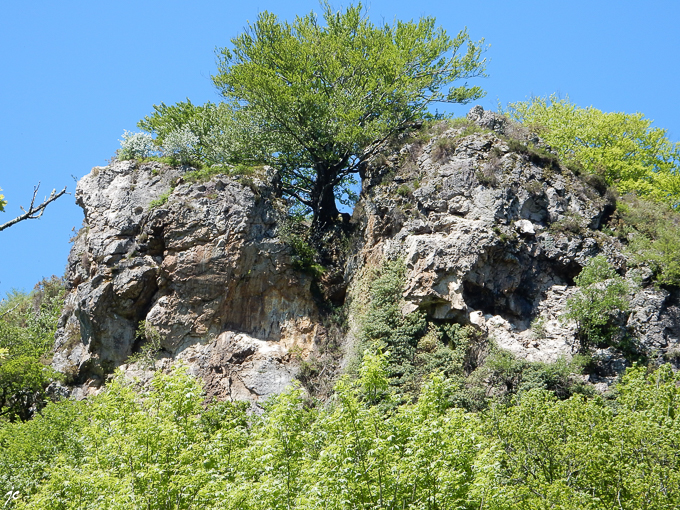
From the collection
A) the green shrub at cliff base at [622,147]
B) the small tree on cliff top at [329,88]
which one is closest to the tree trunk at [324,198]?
the small tree on cliff top at [329,88]

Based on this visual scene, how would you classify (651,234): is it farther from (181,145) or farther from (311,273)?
(181,145)

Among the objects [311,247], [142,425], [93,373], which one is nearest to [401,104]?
[311,247]

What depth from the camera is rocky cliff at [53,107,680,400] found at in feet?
90.2

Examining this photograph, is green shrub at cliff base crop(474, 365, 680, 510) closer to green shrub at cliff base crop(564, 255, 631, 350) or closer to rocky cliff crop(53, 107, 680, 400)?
green shrub at cliff base crop(564, 255, 631, 350)

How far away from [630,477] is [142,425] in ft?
36.5

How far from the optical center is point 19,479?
22.9 meters

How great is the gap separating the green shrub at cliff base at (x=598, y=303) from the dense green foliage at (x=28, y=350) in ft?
63.9

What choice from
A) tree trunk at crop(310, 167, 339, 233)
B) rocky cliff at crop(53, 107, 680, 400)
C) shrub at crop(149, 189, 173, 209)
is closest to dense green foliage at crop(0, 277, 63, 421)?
rocky cliff at crop(53, 107, 680, 400)

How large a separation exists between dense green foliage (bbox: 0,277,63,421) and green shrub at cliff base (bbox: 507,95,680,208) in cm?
2688

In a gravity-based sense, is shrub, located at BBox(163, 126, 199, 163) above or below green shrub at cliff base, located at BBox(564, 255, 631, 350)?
above

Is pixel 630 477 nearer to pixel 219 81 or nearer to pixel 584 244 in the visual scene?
pixel 584 244

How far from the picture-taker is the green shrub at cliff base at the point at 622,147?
39.2 m

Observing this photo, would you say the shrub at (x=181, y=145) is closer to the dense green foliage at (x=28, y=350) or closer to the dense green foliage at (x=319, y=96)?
the dense green foliage at (x=319, y=96)

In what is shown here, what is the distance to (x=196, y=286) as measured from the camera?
29.6m
